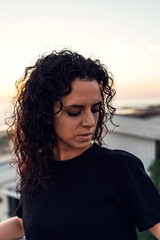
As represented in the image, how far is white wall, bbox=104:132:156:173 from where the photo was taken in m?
10.2

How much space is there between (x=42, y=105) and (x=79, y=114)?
0.18 meters

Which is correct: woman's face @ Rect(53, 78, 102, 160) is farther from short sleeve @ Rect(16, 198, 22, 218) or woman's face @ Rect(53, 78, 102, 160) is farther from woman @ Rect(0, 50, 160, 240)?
short sleeve @ Rect(16, 198, 22, 218)

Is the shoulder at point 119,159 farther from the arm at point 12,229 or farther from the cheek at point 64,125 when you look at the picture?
the arm at point 12,229

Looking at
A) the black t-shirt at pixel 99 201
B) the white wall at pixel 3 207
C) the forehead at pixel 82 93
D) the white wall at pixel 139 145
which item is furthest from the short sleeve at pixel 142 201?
the white wall at pixel 3 207

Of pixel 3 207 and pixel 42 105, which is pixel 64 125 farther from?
pixel 3 207

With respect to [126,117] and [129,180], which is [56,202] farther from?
[126,117]

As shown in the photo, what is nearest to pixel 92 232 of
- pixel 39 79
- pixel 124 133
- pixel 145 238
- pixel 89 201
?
pixel 89 201

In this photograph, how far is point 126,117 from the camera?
1003 centimetres

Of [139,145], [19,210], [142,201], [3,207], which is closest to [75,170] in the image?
[142,201]

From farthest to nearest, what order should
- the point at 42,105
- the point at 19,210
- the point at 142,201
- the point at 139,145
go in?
the point at 139,145
the point at 19,210
the point at 42,105
the point at 142,201

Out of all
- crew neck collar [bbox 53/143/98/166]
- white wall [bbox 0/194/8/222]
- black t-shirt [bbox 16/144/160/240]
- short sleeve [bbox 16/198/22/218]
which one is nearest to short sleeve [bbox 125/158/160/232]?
black t-shirt [bbox 16/144/160/240]

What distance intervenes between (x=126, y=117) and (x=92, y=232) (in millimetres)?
9080

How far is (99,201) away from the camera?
1116mm

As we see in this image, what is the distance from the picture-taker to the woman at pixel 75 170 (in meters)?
1.09
